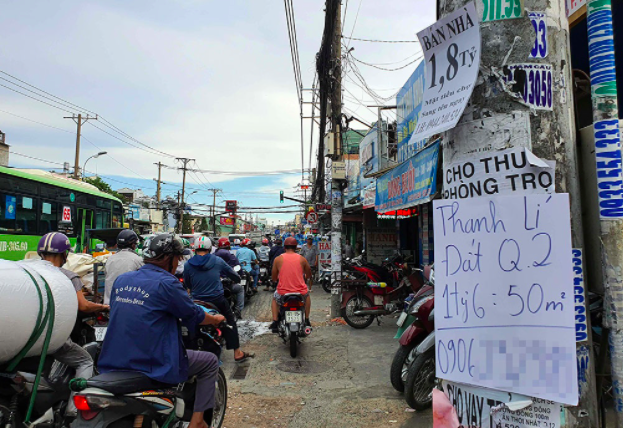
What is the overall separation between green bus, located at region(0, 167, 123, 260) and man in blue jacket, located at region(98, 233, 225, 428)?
28.2ft

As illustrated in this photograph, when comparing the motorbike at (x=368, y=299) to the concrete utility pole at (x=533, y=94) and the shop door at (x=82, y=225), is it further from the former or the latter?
the shop door at (x=82, y=225)

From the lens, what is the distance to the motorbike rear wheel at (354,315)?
8273 mm

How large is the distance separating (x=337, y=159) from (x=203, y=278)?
224 inches

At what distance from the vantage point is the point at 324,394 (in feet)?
15.9

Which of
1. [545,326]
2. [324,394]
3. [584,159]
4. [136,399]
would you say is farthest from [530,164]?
[324,394]

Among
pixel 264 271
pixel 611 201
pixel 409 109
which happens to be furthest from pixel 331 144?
pixel 611 201

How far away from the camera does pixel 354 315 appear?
8.22 m

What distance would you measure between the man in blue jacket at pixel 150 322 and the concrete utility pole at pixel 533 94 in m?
2.00

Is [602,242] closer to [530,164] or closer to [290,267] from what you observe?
[530,164]

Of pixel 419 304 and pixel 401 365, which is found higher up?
pixel 419 304

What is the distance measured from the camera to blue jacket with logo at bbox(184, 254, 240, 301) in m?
5.84

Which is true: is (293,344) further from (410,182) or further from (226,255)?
(410,182)

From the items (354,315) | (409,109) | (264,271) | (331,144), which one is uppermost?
(409,109)

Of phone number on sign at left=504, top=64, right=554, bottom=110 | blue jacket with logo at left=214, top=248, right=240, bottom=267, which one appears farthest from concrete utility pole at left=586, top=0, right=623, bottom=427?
blue jacket with logo at left=214, top=248, right=240, bottom=267
